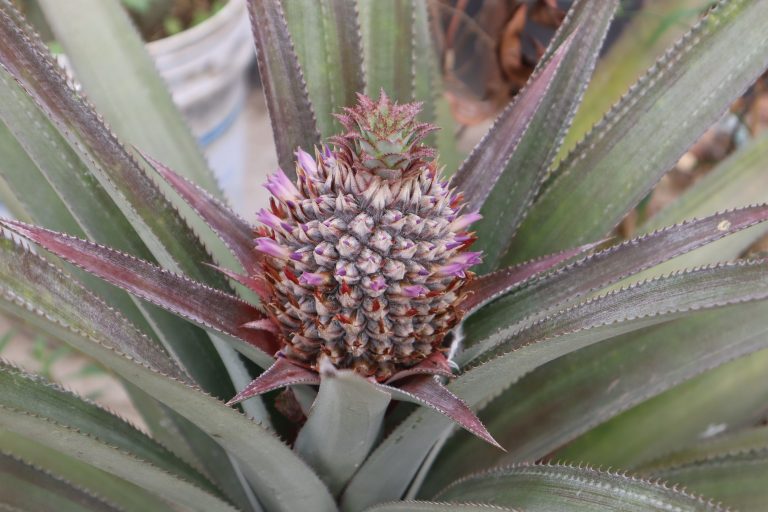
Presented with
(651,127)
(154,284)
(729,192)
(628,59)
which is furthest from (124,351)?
(628,59)

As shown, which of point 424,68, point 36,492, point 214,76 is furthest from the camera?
point 214,76

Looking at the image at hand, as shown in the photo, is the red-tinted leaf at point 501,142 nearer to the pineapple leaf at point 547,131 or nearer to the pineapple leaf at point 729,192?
the pineapple leaf at point 547,131

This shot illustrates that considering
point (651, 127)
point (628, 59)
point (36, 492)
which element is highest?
point (628, 59)

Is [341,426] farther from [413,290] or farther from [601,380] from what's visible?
[601,380]

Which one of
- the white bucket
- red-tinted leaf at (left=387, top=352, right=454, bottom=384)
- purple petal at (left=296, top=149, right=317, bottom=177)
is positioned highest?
the white bucket

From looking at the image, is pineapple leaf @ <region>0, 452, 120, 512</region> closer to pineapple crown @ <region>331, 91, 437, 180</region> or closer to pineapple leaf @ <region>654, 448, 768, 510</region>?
pineapple crown @ <region>331, 91, 437, 180</region>

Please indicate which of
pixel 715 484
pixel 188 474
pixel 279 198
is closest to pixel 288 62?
pixel 279 198

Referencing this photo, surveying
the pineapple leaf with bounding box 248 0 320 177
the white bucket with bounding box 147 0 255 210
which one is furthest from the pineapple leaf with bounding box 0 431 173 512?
the white bucket with bounding box 147 0 255 210

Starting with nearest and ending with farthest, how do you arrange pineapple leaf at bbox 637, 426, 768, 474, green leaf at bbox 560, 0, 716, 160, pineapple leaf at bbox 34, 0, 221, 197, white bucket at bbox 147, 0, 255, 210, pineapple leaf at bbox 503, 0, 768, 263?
pineapple leaf at bbox 503, 0, 768, 263, pineapple leaf at bbox 34, 0, 221, 197, pineapple leaf at bbox 637, 426, 768, 474, green leaf at bbox 560, 0, 716, 160, white bucket at bbox 147, 0, 255, 210
